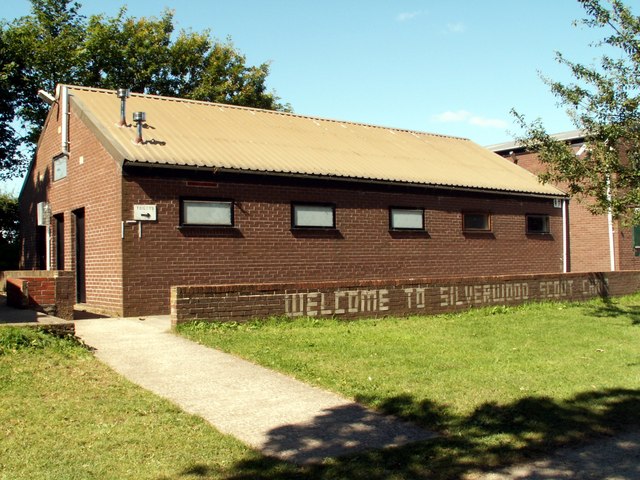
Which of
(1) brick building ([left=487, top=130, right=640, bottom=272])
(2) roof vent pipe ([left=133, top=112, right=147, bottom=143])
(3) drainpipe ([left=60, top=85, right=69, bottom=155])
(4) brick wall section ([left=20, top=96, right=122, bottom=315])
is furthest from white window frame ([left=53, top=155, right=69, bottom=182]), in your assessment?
(1) brick building ([left=487, top=130, right=640, bottom=272])

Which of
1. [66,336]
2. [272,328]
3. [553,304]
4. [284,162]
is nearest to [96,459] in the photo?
[66,336]

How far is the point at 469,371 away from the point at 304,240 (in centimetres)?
836

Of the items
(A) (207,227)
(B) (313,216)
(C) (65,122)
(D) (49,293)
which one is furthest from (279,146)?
(D) (49,293)

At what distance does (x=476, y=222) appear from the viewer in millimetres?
20219

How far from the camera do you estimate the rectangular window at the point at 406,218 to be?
18156 millimetres

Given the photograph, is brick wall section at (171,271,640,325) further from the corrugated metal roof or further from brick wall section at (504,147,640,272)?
brick wall section at (504,147,640,272)

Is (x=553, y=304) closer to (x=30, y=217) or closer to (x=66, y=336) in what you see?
(x=66, y=336)

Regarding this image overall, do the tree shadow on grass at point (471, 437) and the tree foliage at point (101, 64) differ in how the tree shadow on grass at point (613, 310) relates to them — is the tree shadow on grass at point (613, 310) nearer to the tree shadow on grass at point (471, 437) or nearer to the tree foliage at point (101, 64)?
the tree shadow on grass at point (471, 437)

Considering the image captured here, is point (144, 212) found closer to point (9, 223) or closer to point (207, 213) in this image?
point (207, 213)

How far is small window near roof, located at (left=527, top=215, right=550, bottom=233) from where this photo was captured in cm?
2178

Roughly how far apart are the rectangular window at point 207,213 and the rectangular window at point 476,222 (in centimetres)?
772

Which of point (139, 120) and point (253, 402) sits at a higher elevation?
point (139, 120)

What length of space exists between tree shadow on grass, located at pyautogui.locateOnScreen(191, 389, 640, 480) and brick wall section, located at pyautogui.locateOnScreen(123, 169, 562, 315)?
8380 millimetres

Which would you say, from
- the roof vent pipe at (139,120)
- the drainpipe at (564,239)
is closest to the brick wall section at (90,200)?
the roof vent pipe at (139,120)
